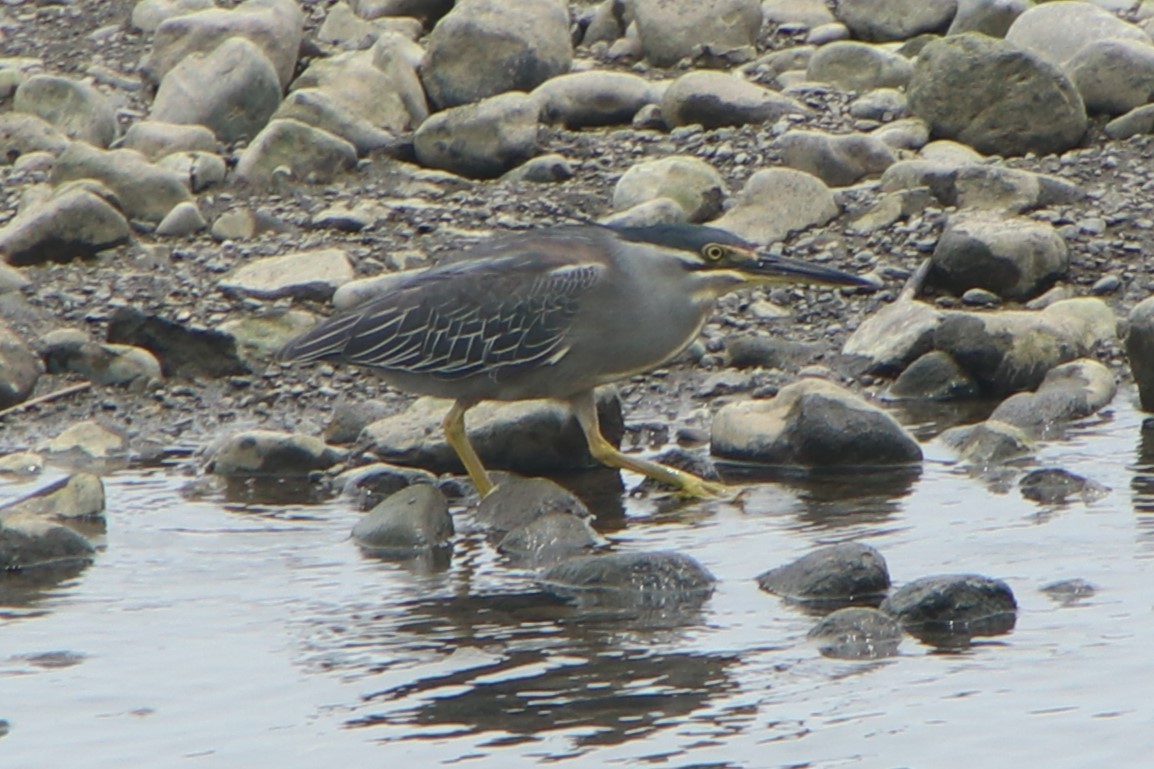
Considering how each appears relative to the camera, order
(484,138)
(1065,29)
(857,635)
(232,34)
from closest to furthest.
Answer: (857,635) < (484,138) < (1065,29) < (232,34)

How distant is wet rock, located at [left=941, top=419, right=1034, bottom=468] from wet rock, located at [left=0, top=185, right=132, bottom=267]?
181 inches

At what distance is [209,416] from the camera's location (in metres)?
9.41

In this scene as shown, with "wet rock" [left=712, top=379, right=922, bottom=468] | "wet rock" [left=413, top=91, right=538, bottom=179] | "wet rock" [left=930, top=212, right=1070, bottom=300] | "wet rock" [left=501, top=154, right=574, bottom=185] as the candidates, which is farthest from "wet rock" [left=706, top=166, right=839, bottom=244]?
"wet rock" [left=712, top=379, right=922, bottom=468]

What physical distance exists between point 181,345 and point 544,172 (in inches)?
99.1

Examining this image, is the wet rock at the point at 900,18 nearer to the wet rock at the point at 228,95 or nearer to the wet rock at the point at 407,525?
the wet rock at the point at 228,95

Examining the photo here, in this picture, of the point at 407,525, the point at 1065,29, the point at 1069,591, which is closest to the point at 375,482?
the point at 407,525

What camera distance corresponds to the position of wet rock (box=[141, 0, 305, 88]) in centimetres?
1284

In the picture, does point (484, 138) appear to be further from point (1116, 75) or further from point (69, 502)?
point (69, 502)

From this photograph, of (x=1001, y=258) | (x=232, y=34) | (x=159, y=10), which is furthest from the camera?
(x=159, y=10)

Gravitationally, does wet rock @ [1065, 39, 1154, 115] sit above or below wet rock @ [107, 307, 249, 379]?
above

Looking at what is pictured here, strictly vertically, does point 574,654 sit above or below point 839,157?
below

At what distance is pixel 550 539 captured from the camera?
714 cm

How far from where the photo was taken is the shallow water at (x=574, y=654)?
16.9ft

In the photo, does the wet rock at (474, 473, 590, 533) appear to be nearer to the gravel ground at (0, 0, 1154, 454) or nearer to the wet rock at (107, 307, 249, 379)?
the gravel ground at (0, 0, 1154, 454)
